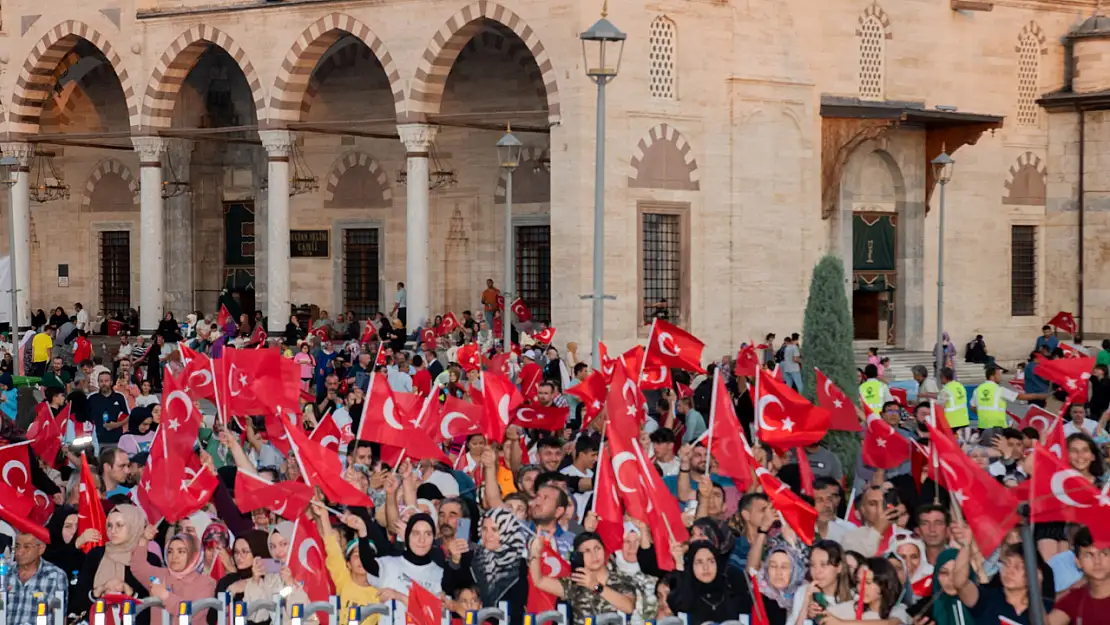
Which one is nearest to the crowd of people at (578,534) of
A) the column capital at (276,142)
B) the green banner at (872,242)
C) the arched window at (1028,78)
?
the column capital at (276,142)

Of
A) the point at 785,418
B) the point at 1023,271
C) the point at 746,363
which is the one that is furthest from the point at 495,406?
the point at 1023,271

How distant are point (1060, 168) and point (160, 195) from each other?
664 inches

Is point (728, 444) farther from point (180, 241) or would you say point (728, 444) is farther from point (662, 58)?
point (180, 241)

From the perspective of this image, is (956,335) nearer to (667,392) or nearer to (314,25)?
(314,25)

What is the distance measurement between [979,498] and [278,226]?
2403 cm

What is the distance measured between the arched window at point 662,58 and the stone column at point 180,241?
10.8 m

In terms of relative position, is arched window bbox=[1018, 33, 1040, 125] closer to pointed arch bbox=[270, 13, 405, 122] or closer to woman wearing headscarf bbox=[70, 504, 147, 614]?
pointed arch bbox=[270, 13, 405, 122]

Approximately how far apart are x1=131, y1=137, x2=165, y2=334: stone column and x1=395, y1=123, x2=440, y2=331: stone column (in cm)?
529

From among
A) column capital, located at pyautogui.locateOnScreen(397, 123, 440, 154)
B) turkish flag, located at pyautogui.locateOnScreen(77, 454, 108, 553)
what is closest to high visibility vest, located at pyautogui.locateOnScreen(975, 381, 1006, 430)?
turkish flag, located at pyautogui.locateOnScreen(77, 454, 108, 553)

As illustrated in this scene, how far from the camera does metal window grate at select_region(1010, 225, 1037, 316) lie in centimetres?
3597

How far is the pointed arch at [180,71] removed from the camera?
106ft

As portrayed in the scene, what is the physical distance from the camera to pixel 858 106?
32.1 metres

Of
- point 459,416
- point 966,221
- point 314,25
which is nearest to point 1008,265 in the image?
point 966,221

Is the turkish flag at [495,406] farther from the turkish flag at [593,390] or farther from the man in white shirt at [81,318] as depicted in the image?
the man in white shirt at [81,318]
